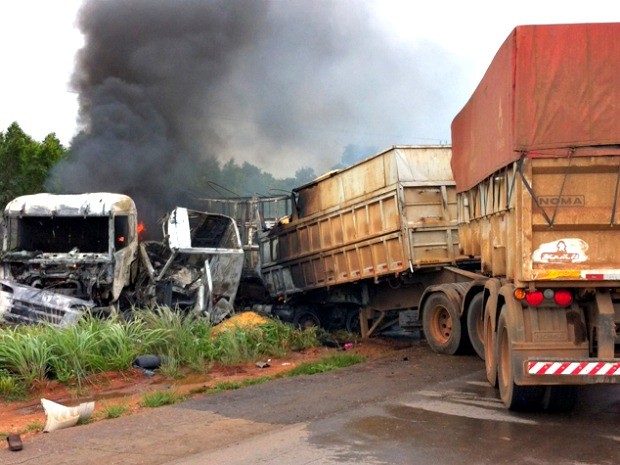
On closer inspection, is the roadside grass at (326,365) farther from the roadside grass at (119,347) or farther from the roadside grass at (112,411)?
the roadside grass at (112,411)

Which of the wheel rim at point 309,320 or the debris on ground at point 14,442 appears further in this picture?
the wheel rim at point 309,320

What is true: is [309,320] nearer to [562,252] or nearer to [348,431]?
[348,431]

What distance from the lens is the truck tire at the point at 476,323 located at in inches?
368

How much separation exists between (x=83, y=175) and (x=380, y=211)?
7701 mm

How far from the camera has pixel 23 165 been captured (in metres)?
19.9

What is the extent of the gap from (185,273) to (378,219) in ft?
11.4

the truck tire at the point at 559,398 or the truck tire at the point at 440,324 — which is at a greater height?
the truck tire at the point at 440,324

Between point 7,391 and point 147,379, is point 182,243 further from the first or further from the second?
point 7,391

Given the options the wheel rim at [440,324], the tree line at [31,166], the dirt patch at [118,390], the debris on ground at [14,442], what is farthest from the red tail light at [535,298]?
the tree line at [31,166]

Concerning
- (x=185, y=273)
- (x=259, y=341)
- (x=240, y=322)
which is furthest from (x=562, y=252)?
(x=185, y=273)

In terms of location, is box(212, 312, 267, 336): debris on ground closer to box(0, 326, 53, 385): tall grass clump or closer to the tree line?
box(0, 326, 53, 385): tall grass clump

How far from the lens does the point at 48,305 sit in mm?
10875

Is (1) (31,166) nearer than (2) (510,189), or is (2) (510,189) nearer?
(2) (510,189)

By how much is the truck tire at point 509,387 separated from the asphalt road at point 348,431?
0.35ft
